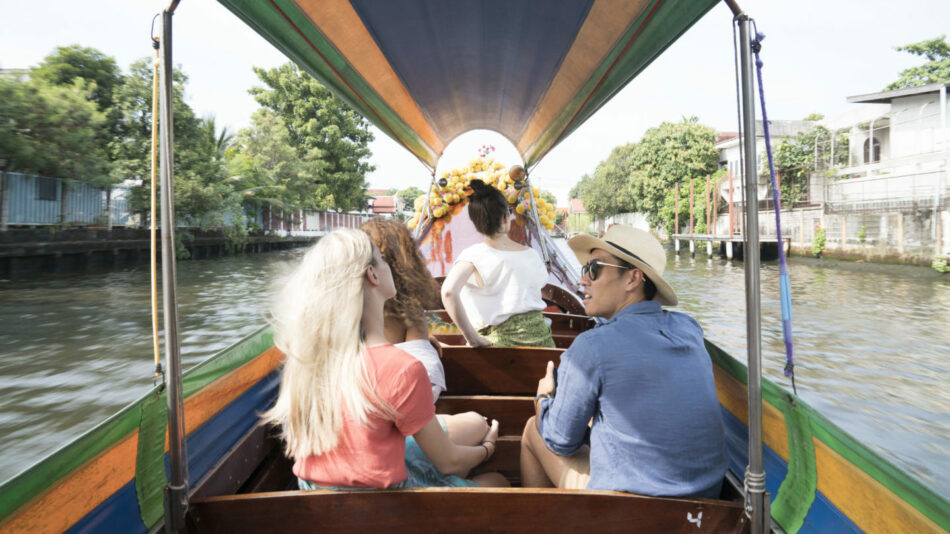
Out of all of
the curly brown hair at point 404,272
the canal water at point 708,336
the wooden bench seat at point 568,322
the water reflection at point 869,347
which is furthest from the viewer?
the water reflection at point 869,347

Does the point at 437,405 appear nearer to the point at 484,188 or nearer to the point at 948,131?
the point at 484,188

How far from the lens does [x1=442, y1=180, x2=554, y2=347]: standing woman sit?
8.57 ft

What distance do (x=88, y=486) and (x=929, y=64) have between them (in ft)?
109

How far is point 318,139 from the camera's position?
31.8 m

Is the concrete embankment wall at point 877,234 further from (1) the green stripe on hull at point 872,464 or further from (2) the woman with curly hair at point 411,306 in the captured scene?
(2) the woman with curly hair at point 411,306

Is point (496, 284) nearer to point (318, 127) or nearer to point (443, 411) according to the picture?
point (443, 411)

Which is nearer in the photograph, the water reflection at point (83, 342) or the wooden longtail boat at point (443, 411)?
the wooden longtail boat at point (443, 411)

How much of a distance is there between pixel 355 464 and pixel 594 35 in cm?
194

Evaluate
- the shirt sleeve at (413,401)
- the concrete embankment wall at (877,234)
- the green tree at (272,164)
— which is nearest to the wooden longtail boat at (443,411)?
the shirt sleeve at (413,401)

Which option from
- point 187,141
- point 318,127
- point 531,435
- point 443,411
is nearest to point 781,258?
point 531,435

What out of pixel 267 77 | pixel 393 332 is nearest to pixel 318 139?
pixel 267 77

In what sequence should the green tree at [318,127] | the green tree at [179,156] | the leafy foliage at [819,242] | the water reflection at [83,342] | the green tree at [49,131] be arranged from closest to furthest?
the water reflection at [83,342] < the green tree at [49,131] < the green tree at [179,156] < the leafy foliage at [819,242] < the green tree at [318,127]

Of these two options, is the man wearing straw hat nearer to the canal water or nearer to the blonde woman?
the blonde woman

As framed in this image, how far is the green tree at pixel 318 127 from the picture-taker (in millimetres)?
31750
